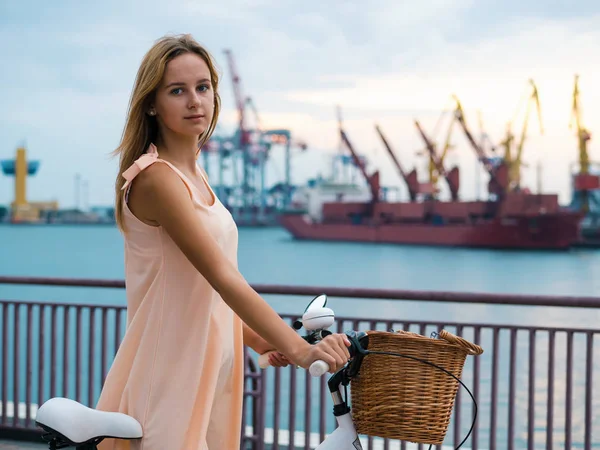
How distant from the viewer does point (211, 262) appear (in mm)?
1396

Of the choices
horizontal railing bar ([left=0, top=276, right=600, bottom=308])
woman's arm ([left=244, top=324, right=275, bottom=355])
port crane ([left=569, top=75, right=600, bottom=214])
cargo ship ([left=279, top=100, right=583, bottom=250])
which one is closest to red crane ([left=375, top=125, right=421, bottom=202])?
cargo ship ([left=279, top=100, right=583, bottom=250])

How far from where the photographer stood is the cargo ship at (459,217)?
69875 millimetres

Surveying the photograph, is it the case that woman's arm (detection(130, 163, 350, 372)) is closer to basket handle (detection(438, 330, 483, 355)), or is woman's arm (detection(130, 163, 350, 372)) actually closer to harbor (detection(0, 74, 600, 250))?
basket handle (detection(438, 330, 483, 355))

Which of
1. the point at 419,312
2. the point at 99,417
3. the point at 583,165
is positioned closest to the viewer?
the point at 99,417

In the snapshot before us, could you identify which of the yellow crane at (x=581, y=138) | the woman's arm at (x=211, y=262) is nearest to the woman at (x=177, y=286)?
the woman's arm at (x=211, y=262)

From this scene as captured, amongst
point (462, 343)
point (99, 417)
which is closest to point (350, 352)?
point (462, 343)

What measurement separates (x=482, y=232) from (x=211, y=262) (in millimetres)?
72089

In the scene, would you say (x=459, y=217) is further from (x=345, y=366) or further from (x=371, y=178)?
(x=345, y=366)

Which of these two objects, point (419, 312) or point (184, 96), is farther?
point (419, 312)

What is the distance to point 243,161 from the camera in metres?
85.4

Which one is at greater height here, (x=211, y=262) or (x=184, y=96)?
(x=184, y=96)

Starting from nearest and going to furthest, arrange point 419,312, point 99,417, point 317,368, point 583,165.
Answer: point 317,368 < point 99,417 < point 419,312 < point 583,165

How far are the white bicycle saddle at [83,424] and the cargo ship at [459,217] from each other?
7042 cm

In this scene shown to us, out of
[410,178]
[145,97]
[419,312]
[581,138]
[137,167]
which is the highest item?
[581,138]
